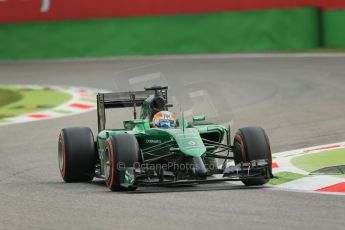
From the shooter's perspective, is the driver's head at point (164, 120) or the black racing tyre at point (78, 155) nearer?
the driver's head at point (164, 120)

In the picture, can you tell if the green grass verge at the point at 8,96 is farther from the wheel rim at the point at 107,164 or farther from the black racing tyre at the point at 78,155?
the wheel rim at the point at 107,164

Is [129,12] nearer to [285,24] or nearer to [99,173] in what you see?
→ [285,24]

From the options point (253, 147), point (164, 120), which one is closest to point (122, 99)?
point (164, 120)

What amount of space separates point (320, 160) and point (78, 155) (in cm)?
306

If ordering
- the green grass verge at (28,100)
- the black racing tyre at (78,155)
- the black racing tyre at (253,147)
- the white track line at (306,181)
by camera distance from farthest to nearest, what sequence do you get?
the green grass verge at (28,100), the black racing tyre at (78,155), the black racing tyre at (253,147), the white track line at (306,181)

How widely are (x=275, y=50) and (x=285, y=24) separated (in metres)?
0.99

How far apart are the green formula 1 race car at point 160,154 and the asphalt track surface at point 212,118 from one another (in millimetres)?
157

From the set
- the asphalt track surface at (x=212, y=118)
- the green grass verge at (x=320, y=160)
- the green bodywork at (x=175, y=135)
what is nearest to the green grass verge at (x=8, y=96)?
the asphalt track surface at (x=212, y=118)

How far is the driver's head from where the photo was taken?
12045 millimetres

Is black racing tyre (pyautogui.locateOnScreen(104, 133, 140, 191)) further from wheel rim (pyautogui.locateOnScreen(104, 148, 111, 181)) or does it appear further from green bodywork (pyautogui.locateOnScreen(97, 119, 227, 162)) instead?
green bodywork (pyautogui.locateOnScreen(97, 119, 227, 162))

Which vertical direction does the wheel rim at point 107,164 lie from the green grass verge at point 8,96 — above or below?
below

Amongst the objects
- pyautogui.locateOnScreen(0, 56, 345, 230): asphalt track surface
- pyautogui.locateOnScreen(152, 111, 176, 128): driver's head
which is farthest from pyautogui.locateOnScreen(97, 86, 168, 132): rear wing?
pyautogui.locateOnScreen(152, 111, 176, 128): driver's head

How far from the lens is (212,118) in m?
14.1

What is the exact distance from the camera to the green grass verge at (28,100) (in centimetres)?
2233
